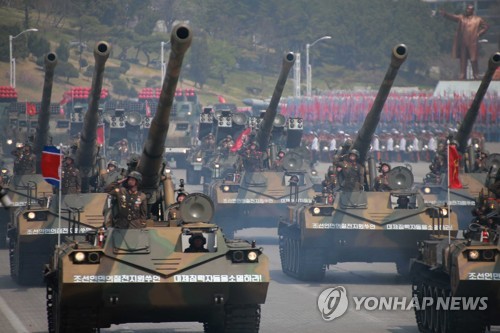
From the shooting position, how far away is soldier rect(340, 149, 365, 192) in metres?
28.5

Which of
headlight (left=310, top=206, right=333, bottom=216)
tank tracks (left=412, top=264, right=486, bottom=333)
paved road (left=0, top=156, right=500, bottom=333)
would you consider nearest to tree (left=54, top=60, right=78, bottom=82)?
paved road (left=0, top=156, right=500, bottom=333)

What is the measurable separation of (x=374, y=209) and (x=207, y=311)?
345 inches

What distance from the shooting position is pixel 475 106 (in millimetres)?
32219

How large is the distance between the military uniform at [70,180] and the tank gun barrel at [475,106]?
29.3 feet

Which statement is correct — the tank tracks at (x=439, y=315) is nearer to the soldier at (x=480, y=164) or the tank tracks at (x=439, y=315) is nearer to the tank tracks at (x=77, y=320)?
the tank tracks at (x=77, y=320)

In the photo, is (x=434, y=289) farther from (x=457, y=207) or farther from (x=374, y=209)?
(x=457, y=207)

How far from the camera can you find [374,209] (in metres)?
27.2

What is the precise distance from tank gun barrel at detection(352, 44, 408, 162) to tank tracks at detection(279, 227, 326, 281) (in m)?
2.25

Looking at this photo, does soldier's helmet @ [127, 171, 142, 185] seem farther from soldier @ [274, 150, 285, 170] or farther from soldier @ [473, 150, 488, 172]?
soldier @ [473, 150, 488, 172]

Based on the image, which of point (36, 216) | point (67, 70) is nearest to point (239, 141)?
point (36, 216)

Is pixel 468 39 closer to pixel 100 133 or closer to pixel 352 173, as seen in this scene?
pixel 100 133

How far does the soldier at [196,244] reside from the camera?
62.3 ft

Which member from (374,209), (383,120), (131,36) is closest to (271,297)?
(374,209)

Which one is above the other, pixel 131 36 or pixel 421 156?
pixel 131 36
